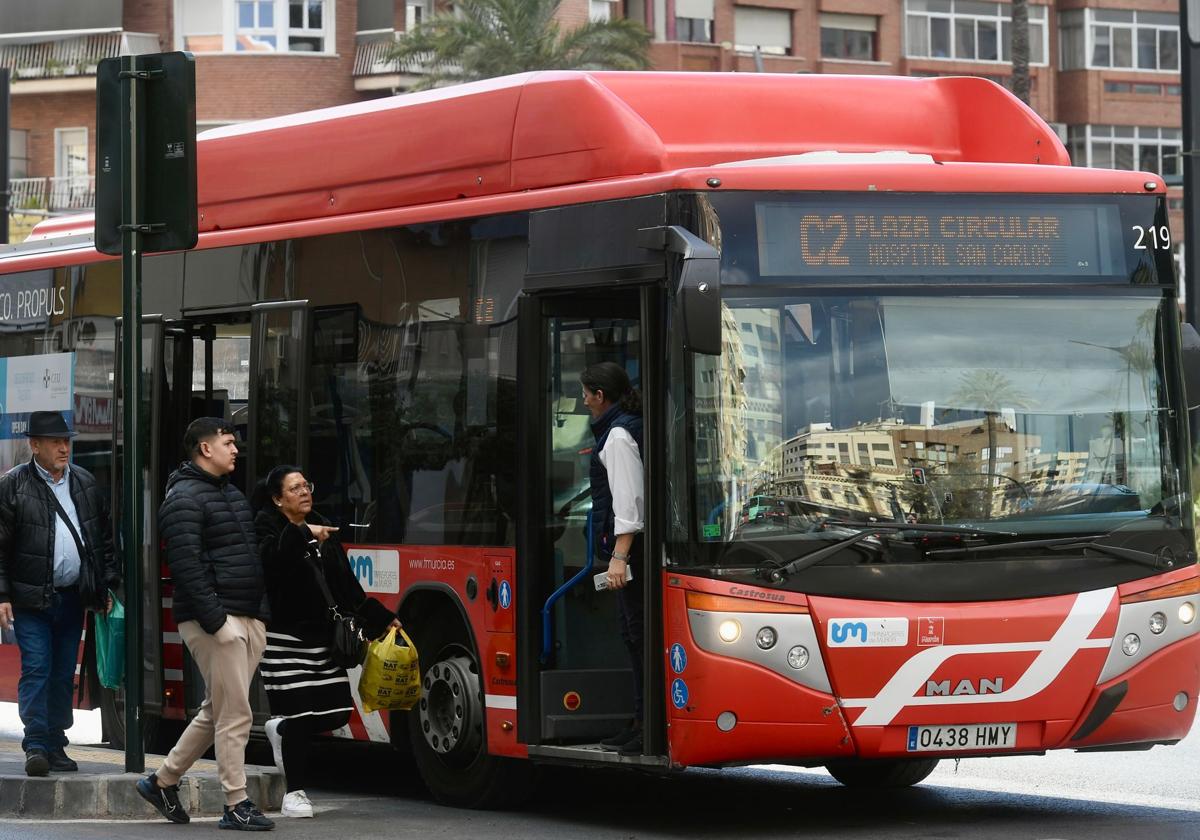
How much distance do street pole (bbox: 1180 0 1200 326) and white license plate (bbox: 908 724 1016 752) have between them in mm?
9091

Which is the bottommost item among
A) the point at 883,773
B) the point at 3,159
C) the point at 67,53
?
the point at 883,773

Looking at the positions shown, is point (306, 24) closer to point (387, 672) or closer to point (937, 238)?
point (387, 672)

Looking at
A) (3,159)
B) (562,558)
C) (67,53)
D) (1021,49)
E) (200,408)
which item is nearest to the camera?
(562,558)

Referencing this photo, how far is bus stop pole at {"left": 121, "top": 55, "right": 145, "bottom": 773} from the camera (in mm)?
9812

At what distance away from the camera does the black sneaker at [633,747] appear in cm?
926

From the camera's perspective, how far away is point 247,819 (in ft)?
30.6

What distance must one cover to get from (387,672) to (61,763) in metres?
1.82

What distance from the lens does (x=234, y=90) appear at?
49.2 metres

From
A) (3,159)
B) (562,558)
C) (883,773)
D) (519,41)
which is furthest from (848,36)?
(562,558)

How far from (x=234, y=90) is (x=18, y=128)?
535 cm

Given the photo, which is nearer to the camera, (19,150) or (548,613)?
(548,613)

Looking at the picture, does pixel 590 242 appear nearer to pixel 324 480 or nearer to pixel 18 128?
pixel 324 480

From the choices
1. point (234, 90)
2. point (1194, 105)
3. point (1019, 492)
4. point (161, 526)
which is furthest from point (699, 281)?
point (234, 90)

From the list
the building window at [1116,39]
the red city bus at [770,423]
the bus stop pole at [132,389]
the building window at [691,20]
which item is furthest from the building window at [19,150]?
the bus stop pole at [132,389]
